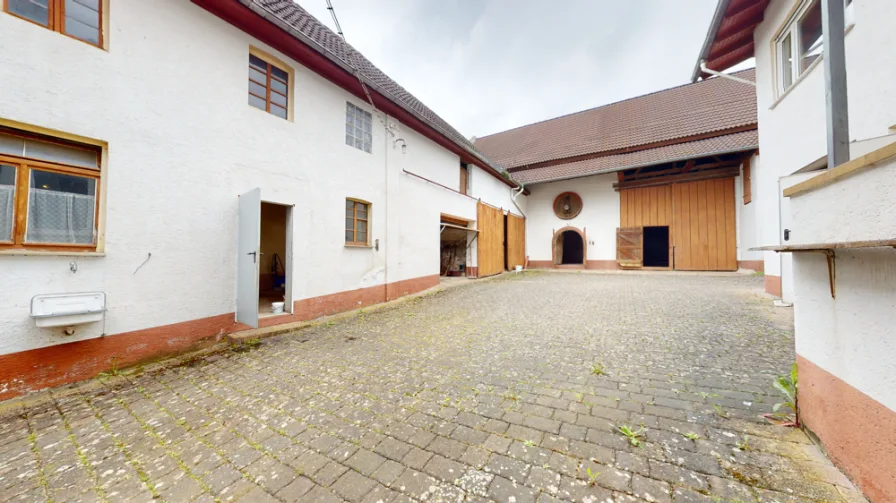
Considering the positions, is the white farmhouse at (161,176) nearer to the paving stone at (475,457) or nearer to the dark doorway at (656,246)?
the paving stone at (475,457)

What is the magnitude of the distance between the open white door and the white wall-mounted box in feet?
4.32

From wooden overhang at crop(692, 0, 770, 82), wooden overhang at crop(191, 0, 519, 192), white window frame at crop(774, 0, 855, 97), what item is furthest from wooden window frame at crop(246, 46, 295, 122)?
white window frame at crop(774, 0, 855, 97)

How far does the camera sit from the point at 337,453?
2010 millimetres

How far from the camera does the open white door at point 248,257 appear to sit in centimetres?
410

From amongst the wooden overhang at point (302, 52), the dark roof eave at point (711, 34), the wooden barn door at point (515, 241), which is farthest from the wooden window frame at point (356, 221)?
the wooden barn door at point (515, 241)

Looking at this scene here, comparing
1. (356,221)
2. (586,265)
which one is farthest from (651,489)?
(586,265)

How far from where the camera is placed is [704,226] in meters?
13.1

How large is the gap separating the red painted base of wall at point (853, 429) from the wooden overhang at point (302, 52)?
22.9 feet

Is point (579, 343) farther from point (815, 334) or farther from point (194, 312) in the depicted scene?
point (194, 312)

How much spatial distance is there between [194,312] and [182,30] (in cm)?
371

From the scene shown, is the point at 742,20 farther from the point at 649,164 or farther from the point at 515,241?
the point at 515,241

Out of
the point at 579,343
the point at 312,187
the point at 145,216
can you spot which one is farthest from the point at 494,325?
the point at 145,216

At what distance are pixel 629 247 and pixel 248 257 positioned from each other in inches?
600

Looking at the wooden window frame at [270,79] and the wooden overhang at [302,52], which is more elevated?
the wooden overhang at [302,52]
